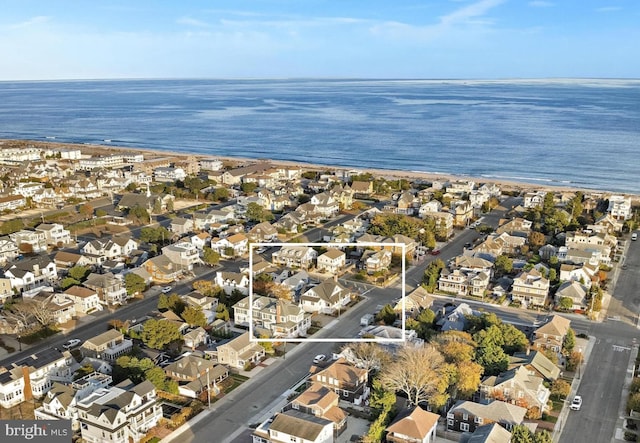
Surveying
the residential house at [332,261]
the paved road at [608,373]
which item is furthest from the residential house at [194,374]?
the residential house at [332,261]

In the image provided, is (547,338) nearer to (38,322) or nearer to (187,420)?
(187,420)

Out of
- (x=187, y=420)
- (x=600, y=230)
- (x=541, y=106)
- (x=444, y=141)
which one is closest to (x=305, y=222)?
(x=600, y=230)

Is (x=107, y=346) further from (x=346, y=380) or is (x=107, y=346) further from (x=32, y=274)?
(x=32, y=274)

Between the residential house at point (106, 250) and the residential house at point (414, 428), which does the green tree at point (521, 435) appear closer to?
the residential house at point (414, 428)

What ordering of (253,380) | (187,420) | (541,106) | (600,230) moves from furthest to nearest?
(541,106) → (600,230) → (253,380) → (187,420)

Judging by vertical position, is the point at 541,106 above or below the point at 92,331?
above

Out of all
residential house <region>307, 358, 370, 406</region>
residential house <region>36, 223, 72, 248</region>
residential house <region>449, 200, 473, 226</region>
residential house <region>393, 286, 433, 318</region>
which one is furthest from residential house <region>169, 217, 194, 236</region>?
residential house <region>307, 358, 370, 406</region>

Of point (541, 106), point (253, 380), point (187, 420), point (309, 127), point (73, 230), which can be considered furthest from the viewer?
point (541, 106)

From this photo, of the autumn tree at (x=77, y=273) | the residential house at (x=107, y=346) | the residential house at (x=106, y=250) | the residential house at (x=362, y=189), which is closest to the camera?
the residential house at (x=107, y=346)
